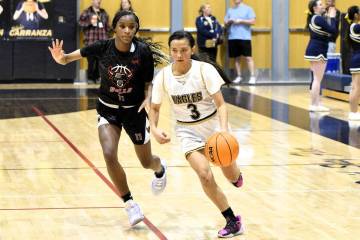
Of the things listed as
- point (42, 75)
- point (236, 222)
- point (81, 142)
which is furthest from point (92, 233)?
point (42, 75)

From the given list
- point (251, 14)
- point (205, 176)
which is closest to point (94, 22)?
point (251, 14)

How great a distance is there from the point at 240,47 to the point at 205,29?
1178mm

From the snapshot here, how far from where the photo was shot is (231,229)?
6828 mm

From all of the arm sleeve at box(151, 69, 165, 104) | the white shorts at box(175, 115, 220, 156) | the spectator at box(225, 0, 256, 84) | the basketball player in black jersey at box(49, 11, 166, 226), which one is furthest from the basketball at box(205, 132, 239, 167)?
the spectator at box(225, 0, 256, 84)

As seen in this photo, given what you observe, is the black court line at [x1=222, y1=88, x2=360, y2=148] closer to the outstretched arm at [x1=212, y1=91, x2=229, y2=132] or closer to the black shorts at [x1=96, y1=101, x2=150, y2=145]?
the black shorts at [x1=96, y1=101, x2=150, y2=145]

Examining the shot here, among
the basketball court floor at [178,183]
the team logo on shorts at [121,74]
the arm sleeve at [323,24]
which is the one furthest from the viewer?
the arm sleeve at [323,24]

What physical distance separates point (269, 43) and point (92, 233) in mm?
15890

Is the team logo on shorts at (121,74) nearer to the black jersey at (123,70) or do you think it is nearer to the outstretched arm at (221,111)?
the black jersey at (123,70)

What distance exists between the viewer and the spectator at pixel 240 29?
21359 millimetres

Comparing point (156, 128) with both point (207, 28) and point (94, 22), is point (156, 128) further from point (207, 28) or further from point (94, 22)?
point (207, 28)

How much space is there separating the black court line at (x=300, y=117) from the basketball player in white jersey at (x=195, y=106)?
205 inches

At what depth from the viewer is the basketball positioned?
662 centimetres

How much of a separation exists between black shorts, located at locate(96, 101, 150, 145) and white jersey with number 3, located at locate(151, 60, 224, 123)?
0.40m

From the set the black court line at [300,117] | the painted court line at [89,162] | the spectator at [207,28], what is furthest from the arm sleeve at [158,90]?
the spectator at [207,28]
